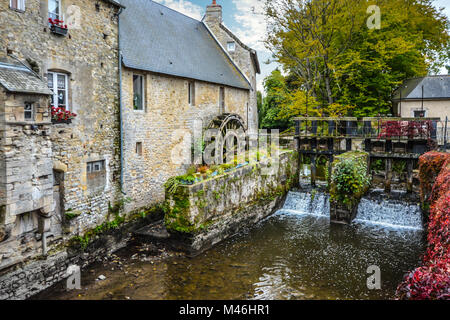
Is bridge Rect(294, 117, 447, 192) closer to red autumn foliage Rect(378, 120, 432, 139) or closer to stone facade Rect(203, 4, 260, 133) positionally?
red autumn foliage Rect(378, 120, 432, 139)

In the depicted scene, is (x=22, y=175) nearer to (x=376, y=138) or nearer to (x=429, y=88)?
(x=376, y=138)

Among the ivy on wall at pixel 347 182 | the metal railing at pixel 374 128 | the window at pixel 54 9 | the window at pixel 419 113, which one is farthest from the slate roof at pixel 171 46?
the window at pixel 419 113

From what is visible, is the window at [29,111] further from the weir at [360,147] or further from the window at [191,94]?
the weir at [360,147]

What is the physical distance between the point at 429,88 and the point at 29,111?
703 inches

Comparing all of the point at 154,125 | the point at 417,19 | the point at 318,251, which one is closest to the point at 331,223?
the point at 318,251

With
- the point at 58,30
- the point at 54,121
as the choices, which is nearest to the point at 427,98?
the point at 58,30

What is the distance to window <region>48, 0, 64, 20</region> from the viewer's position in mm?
7555

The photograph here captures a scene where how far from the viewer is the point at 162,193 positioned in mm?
11562

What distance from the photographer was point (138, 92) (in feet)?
34.5

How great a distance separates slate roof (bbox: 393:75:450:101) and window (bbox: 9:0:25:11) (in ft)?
55.0

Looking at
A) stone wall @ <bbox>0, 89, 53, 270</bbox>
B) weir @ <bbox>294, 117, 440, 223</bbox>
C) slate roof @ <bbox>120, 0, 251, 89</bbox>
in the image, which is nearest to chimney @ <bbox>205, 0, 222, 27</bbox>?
slate roof @ <bbox>120, 0, 251, 89</bbox>

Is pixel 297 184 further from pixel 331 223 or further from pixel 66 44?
pixel 66 44

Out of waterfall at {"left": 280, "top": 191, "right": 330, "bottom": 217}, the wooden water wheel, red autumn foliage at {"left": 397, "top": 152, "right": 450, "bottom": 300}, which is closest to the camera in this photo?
red autumn foliage at {"left": 397, "top": 152, "right": 450, "bottom": 300}

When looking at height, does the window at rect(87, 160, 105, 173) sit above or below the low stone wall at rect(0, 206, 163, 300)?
above
